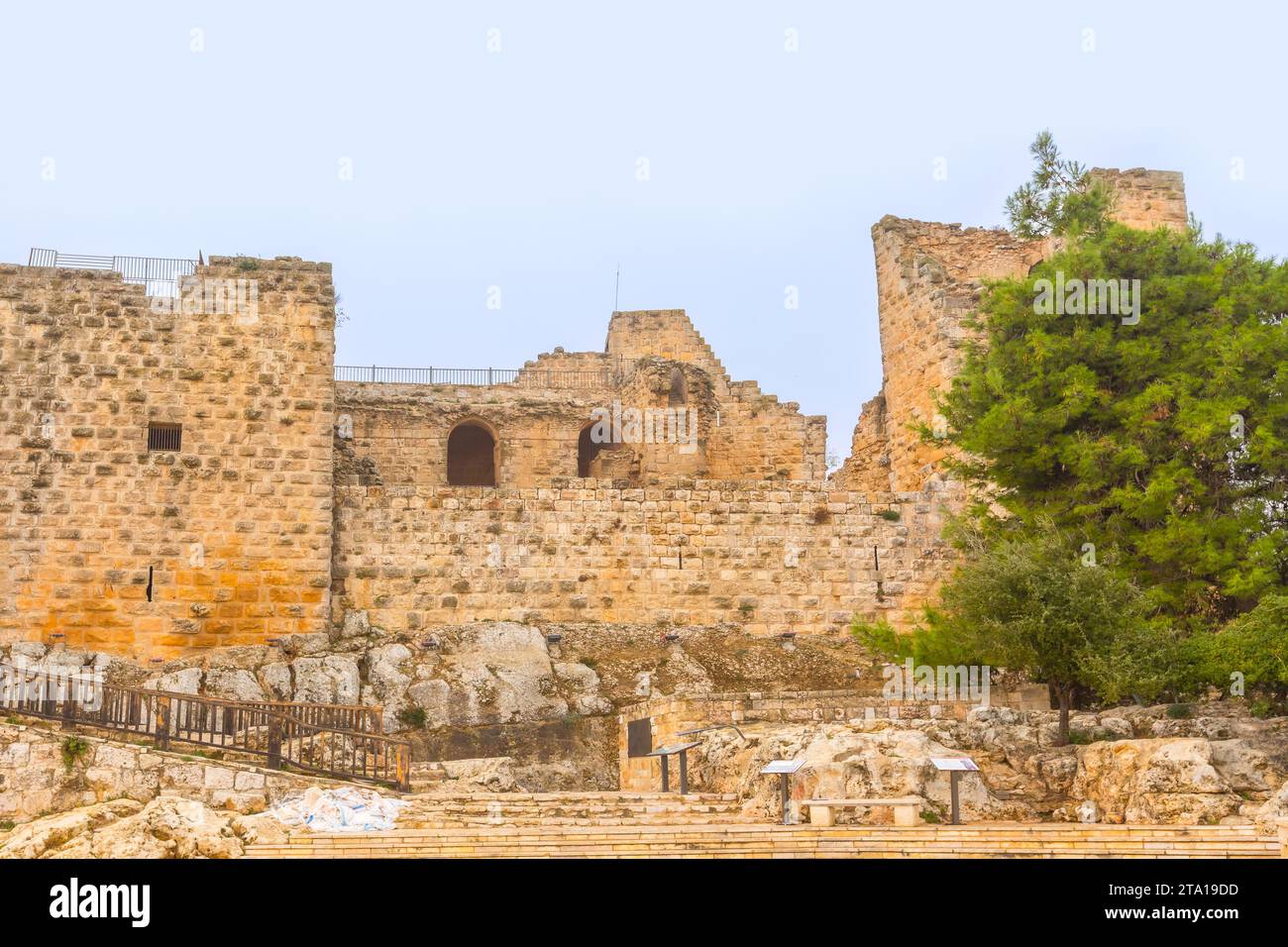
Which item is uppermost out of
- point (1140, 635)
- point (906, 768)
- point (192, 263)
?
point (192, 263)

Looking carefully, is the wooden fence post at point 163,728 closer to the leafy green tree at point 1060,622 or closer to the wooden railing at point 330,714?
the wooden railing at point 330,714

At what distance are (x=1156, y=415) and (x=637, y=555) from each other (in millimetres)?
8003

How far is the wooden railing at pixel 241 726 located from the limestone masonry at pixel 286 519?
3.97 meters

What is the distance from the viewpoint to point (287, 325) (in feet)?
75.5

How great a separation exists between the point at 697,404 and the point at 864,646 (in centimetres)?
990

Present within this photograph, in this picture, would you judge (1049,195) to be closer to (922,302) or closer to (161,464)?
(922,302)

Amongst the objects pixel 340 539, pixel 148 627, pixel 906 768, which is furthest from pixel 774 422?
pixel 906 768

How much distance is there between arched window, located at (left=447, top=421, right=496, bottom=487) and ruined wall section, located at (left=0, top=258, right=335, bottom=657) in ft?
39.6

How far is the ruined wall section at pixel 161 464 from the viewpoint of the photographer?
21.5 metres

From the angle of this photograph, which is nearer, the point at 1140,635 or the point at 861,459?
the point at 1140,635

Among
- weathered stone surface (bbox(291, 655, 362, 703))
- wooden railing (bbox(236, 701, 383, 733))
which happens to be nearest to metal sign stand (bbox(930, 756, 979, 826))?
wooden railing (bbox(236, 701, 383, 733))

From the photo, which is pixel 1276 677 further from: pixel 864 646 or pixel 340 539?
pixel 340 539

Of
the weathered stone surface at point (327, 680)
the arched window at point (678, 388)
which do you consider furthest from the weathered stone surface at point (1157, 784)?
the arched window at point (678, 388)

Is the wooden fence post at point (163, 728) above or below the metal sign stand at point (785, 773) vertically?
above
